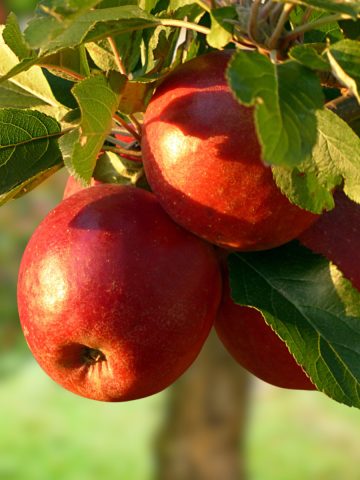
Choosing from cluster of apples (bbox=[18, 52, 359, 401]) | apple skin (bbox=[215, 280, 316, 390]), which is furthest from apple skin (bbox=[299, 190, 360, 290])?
apple skin (bbox=[215, 280, 316, 390])

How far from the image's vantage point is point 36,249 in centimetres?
110

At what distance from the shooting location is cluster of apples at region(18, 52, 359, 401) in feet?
3.26

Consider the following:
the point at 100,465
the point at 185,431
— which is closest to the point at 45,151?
the point at 185,431

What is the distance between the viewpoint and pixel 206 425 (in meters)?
3.82

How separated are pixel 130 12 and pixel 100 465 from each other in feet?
16.7

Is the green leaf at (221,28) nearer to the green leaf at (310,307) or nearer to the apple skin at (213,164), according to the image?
the apple skin at (213,164)

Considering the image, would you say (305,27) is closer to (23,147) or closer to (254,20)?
(254,20)

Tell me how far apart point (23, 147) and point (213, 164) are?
0.25 meters

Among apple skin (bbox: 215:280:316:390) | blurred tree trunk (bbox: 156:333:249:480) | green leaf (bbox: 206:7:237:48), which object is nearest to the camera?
green leaf (bbox: 206:7:237:48)

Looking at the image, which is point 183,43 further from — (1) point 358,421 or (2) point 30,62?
(1) point 358,421

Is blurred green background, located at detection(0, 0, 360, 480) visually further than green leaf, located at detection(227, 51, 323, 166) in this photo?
Yes

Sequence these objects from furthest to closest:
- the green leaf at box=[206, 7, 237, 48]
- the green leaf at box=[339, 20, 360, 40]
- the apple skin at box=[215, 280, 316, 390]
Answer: the apple skin at box=[215, 280, 316, 390], the green leaf at box=[339, 20, 360, 40], the green leaf at box=[206, 7, 237, 48]

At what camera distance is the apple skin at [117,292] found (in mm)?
1050

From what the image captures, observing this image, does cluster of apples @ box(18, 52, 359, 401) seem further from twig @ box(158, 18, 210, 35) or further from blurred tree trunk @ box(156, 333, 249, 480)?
blurred tree trunk @ box(156, 333, 249, 480)
